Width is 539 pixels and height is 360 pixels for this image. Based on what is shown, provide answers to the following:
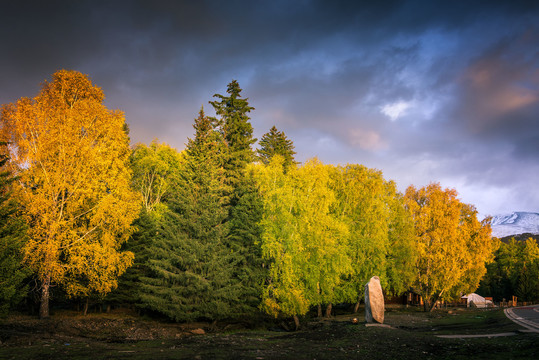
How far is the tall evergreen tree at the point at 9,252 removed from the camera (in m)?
15.8

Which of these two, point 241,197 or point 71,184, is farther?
point 241,197

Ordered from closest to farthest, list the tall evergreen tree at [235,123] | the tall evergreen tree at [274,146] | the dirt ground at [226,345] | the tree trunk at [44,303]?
the dirt ground at [226,345], the tree trunk at [44,303], the tall evergreen tree at [235,123], the tall evergreen tree at [274,146]

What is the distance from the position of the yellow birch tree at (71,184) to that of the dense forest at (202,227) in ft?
0.29

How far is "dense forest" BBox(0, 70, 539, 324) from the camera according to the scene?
20.1m

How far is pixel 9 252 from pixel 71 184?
5599 millimetres

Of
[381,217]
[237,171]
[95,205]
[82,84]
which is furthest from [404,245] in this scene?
[82,84]

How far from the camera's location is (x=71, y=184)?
2103 centimetres

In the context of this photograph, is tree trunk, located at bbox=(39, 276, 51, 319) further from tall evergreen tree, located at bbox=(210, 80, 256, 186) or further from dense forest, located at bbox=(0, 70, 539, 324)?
tall evergreen tree, located at bbox=(210, 80, 256, 186)

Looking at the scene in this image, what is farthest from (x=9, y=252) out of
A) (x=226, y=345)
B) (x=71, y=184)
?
(x=226, y=345)

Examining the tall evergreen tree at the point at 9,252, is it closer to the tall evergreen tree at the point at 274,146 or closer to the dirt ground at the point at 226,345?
the dirt ground at the point at 226,345

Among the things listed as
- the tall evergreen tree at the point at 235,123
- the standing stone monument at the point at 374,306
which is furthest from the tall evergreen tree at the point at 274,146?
the standing stone monument at the point at 374,306

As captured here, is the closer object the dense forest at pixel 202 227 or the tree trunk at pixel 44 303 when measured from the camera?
the tree trunk at pixel 44 303

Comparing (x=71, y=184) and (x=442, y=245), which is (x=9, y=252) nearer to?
(x=71, y=184)

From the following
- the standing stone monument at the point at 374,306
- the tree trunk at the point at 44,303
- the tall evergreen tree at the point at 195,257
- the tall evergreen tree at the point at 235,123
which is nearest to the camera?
the tree trunk at the point at 44,303
